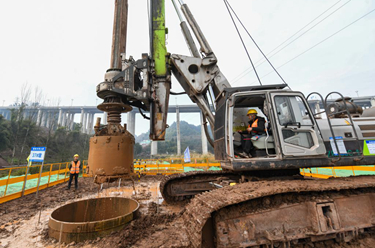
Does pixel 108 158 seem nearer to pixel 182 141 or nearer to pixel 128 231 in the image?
pixel 128 231

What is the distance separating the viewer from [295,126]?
3201 millimetres

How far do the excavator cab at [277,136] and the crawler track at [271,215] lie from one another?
0.55 m

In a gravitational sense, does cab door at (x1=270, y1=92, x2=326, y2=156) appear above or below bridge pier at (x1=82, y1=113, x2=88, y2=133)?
below

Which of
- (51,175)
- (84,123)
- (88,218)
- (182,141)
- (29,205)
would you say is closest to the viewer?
(88,218)

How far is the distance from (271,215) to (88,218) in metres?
4.72

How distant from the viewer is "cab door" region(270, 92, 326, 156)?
310cm

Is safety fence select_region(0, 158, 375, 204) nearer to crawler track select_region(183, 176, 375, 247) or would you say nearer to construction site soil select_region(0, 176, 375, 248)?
construction site soil select_region(0, 176, 375, 248)

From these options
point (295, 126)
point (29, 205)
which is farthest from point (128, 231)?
point (29, 205)

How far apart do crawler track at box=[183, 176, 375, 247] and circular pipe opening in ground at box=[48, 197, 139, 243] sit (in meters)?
1.89

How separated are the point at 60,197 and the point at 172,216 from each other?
5164mm

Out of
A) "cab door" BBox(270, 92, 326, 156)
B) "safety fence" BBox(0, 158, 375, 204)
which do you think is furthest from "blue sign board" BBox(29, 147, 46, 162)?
"cab door" BBox(270, 92, 326, 156)

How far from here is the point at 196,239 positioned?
2092 mm

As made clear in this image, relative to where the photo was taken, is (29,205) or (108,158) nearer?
(108,158)

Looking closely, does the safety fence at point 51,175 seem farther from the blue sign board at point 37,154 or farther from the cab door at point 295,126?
the cab door at point 295,126
